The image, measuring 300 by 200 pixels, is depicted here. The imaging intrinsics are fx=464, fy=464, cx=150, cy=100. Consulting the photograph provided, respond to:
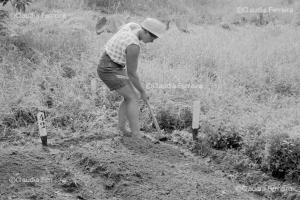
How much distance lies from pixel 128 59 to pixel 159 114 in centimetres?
136

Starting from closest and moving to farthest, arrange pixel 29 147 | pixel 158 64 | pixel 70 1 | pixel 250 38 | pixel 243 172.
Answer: pixel 243 172, pixel 29 147, pixel 158 64, pixel 250 38, pixel 70 1

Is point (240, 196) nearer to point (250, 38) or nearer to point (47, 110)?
point (47, 110)

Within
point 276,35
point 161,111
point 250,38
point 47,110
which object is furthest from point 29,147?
point 276,35

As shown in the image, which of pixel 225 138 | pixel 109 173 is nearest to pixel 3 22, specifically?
pixel 109 173

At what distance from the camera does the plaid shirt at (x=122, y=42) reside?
4.89 metres

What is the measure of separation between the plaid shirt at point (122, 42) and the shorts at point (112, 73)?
0.24 feet

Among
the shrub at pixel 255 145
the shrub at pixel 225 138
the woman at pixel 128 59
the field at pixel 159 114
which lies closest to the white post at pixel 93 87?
the field at pixel 159 114

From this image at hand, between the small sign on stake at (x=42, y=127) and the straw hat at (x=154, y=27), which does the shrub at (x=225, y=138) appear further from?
the small sign on stake at (x=42, y=127)

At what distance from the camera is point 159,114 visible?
6043 millimetres

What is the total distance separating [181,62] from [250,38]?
208 cm

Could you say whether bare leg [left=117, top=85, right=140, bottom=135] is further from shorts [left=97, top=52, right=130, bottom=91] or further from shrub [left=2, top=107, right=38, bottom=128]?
shrub [left=2, top=107, right=38, bottom=128]

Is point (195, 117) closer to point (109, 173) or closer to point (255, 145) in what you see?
point (255, 145)

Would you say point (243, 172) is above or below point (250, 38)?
below

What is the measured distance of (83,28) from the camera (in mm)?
9086
